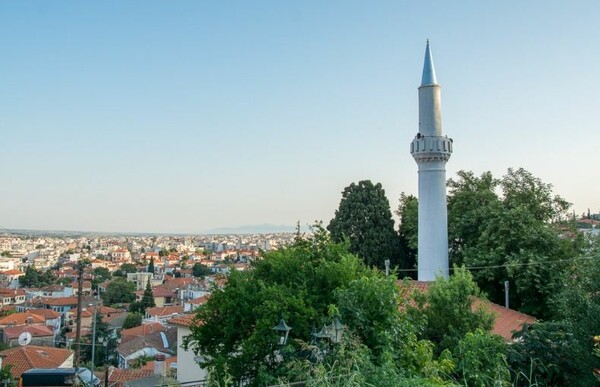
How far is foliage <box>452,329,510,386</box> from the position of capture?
773 centimetres

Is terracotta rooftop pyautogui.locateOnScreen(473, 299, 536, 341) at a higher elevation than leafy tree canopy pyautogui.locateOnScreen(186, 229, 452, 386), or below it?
below

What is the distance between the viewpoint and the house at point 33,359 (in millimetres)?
25594

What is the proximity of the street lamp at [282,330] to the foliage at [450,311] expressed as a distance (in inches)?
166

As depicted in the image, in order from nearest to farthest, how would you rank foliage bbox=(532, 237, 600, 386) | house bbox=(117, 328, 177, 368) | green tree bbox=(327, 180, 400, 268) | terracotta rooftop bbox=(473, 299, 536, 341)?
1. foliage bbox=(532, 237, 600, 386)
2. terracotta rooftop bbox=(473, 299, 536, 341)
3. green tree bbox=(327, 180, 400, 268)
4. house bbox=(117, 328, 177, 368)

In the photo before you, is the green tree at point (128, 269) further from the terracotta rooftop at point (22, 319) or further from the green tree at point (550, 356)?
the green tree at point (550, 356)

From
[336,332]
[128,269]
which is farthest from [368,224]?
[128,269]

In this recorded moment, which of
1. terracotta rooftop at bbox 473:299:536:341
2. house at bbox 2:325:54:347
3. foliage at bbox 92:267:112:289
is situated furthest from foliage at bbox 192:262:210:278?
terracotta rooftop at bbox 473:299:536:341

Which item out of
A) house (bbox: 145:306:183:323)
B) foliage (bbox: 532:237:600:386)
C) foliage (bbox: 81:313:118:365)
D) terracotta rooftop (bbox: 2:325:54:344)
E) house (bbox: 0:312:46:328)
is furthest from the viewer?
house (bbox: 145:306:183:323)

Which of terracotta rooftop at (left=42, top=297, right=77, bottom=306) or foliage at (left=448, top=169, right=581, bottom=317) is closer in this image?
foliage at (left=448, top=169, right=581, bottom=317)

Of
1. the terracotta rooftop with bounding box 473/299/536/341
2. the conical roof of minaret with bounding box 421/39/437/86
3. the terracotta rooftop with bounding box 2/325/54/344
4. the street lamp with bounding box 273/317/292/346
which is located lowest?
the terracotta rooftop with bounding box 2/325/54/344

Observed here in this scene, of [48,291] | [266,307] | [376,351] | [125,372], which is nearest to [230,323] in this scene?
[266,307]

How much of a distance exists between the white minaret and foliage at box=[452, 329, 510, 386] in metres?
10.8

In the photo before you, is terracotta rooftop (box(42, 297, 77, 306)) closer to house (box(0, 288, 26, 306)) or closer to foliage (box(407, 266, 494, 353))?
house (box(0, 288, 26, 306))

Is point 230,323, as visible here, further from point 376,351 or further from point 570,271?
point 570,271
